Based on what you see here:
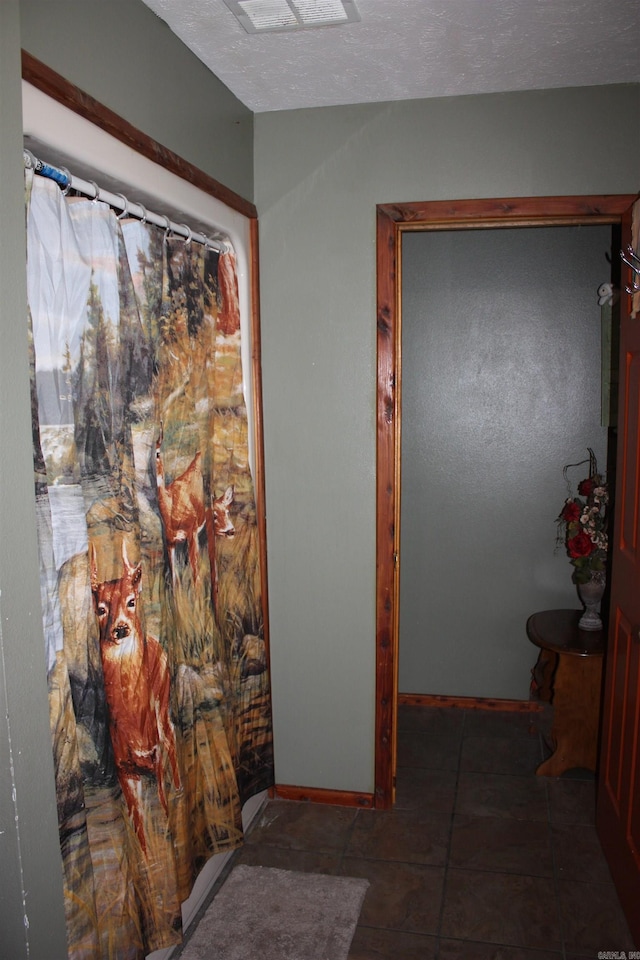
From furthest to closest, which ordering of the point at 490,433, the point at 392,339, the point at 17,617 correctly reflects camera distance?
the point at 490,433, the point at 392,339, the point at 17,617

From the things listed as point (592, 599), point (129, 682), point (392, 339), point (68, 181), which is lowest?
point (592, 599)

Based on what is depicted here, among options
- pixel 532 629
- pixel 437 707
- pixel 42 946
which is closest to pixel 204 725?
pixel 42 946

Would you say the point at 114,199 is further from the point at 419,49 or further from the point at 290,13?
the point at 419,49

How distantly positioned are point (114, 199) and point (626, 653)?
195 centimetres

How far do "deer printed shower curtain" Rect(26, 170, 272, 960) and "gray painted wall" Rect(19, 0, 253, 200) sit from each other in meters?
0.27

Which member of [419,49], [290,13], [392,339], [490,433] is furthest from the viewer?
[490,433]

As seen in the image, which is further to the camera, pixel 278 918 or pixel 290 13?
pixel 278 918

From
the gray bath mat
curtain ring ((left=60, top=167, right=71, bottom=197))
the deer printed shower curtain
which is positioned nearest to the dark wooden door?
the gray bath mat

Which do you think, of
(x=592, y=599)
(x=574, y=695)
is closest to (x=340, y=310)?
(x=592, y=599)

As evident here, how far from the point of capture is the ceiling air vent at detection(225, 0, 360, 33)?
1882 millimetres

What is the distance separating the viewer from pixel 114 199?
6.05 feet

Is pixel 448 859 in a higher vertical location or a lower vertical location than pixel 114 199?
lower

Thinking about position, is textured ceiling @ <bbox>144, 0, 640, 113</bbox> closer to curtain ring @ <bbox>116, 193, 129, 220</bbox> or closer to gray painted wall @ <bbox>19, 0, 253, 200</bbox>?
gray painted wall @ <bbox>19, 0, 253, 200</bbox>

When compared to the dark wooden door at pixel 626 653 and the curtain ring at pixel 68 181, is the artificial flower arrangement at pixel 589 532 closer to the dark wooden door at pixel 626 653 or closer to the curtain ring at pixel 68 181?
the dark wooden door at pixel 626 653
